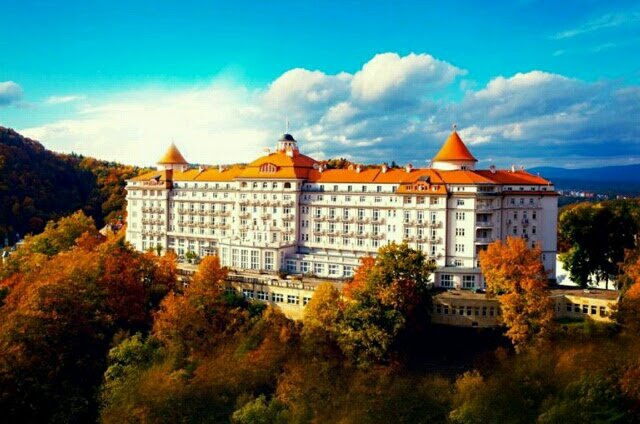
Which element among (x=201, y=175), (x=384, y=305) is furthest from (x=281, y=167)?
(x=384, y=305)

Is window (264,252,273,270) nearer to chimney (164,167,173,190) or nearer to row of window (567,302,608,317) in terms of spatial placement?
chimney (164,167,173,190)

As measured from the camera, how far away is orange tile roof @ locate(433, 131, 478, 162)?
2383 inches

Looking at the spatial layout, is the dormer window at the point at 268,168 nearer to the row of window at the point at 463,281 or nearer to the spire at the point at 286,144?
the spire at the point at 286,144

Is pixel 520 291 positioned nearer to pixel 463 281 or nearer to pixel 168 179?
pixel 463 281

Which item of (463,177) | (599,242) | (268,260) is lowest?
(268,260)

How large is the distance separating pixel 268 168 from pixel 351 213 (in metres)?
11.0

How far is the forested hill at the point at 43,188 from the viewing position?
105562mm

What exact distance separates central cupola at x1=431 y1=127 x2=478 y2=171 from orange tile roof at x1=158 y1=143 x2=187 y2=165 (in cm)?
3518

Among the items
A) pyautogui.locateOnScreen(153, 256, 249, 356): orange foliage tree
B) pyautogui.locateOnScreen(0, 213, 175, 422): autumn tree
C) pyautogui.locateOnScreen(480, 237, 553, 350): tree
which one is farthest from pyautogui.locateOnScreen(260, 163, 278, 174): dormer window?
pyautogui.locateOnScreen(480, 237, 553, 350): tree

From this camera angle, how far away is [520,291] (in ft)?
148

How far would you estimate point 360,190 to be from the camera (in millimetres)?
61344

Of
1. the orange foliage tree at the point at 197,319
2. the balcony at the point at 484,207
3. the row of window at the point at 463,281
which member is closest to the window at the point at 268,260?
the orange foliage tree at the point at 197,319

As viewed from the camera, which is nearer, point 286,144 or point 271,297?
point 271,297

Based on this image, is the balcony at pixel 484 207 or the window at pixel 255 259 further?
the window at pixel 255 259
